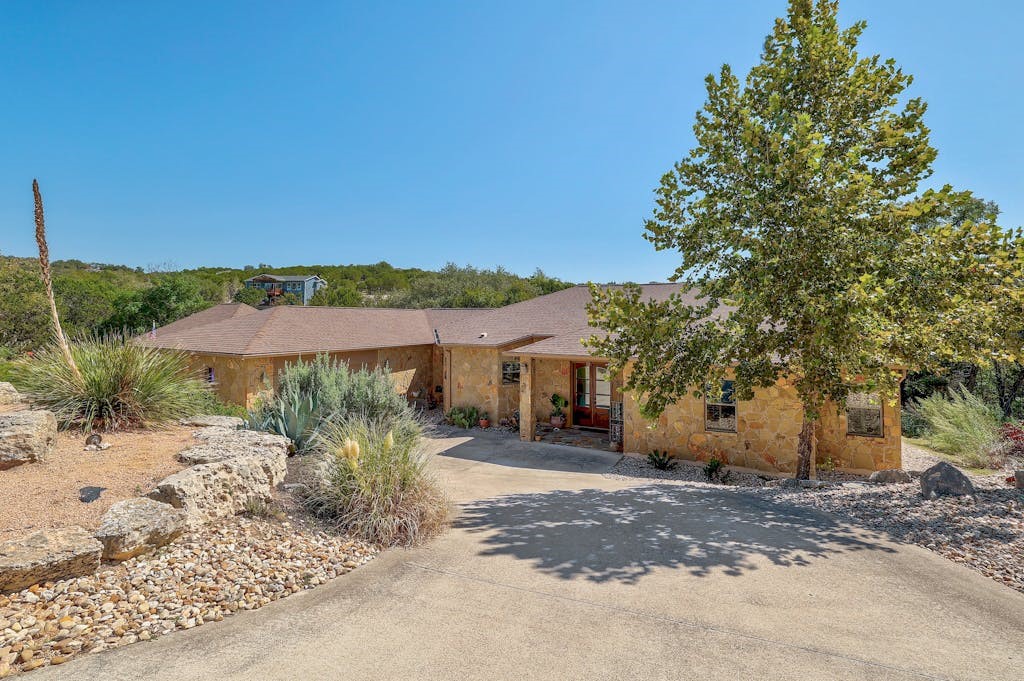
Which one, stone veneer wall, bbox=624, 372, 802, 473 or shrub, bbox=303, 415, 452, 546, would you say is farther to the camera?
stone veneer wall, bbox=624, 372, 802, 473

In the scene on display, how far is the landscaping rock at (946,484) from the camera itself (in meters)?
7.41

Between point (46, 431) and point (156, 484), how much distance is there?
1943 mm

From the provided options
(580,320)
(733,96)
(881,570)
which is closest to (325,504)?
(881,570)

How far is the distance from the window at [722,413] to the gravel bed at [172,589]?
27.3ft

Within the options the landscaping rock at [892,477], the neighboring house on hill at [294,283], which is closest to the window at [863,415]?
the landscaping rock at [892,477]

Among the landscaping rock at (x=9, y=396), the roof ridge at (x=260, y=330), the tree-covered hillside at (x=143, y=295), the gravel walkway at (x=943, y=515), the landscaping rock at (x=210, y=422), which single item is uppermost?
the tree-covered hillside at (x=143, y=295)

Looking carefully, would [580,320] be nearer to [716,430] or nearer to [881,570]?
[716,430]

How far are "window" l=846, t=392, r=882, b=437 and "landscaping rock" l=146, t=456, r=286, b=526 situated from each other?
36.3ft

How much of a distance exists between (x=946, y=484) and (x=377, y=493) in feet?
27.3

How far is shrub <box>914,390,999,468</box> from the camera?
12.0 metres

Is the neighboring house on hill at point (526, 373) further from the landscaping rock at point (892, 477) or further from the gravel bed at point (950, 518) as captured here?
the gravel bed at point (950, 518)

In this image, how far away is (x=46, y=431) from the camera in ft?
19.3

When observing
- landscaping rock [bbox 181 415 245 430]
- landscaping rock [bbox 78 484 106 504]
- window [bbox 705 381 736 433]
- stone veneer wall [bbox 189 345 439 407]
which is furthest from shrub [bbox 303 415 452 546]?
stone veneer wall [bbox 189 345 439 407]

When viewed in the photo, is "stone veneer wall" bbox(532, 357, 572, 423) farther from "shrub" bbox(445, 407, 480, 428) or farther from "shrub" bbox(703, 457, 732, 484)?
"shrub" bbox(703, 457, 732, 484)
